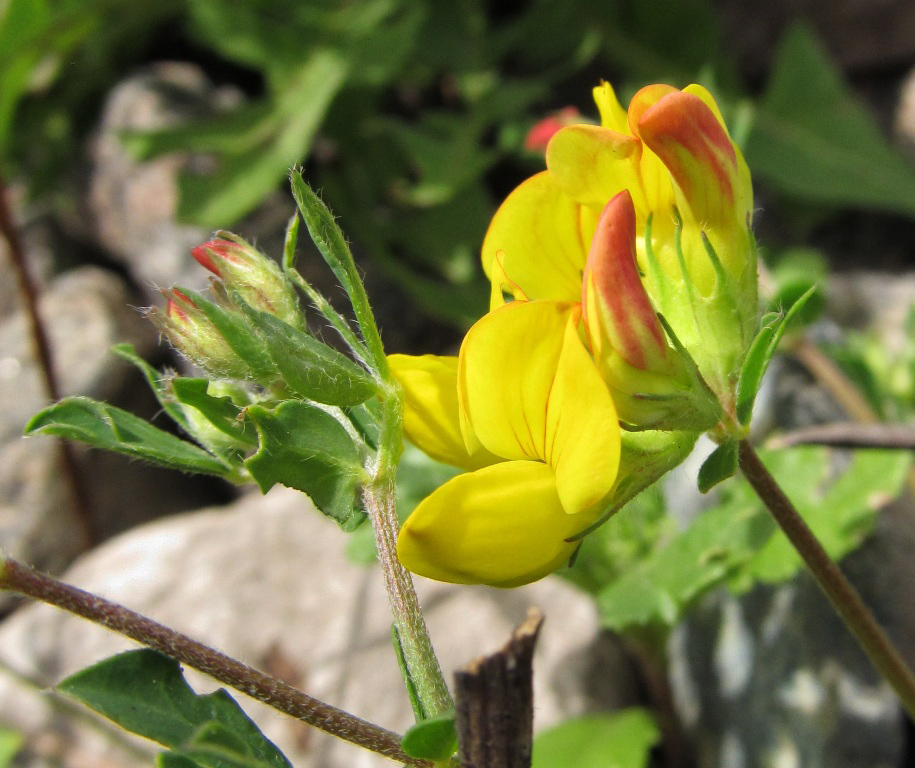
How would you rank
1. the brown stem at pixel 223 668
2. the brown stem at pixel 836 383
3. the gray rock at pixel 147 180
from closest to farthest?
the brown stem at pixel 223 668, the brown stem at pixel 836 383, the gray rock at pixel 147 180

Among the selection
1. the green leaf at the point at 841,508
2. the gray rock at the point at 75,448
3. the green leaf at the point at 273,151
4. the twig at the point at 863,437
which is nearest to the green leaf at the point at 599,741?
the green leaf at the point at 841,508

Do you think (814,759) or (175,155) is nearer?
(814,759)

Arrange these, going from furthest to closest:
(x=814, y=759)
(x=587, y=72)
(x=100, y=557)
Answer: (x=587, y=72) < (x=100, y=557) < (x=814, y=759)

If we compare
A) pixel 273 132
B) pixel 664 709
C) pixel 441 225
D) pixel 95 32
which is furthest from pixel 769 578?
pixel 95 32

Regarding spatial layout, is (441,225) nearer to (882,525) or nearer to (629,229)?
(882,525)

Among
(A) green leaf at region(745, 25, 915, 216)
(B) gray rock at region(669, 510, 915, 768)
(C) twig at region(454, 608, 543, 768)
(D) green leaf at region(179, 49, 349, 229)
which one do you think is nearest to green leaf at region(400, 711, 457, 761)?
(C) twig at region(454, 608, 543, 768)

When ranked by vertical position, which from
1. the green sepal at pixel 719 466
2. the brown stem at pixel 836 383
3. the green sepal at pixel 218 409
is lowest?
the green sepal at pixel 719 466

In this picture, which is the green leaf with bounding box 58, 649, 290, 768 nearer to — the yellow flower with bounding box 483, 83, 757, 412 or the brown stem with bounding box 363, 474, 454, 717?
the brown stem with bounding box 363, 474, 454, 717

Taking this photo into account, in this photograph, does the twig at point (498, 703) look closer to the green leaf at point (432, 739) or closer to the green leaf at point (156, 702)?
the green leaf at point (432, 739)
